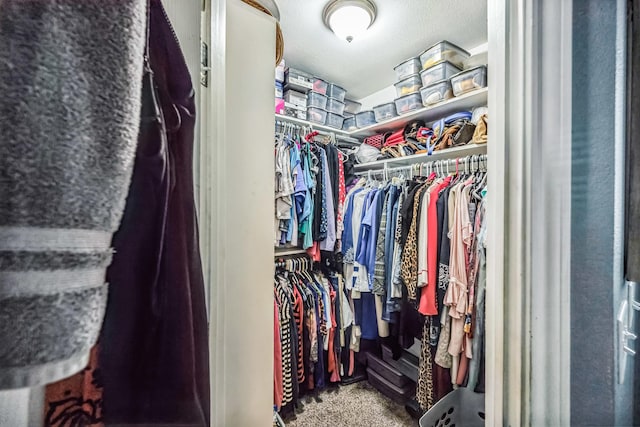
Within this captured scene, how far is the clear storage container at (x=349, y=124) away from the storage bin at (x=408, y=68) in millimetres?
490

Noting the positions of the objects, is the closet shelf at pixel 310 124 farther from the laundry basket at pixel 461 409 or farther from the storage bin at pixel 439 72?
Result: the laundry basket at pixel 461 409

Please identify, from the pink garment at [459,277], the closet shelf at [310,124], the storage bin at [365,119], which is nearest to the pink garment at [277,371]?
the pink garment at [459,277]

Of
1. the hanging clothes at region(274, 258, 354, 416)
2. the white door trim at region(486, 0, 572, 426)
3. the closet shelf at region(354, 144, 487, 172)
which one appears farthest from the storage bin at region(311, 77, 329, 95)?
the white door trim at region(486, 0, 572, 426)

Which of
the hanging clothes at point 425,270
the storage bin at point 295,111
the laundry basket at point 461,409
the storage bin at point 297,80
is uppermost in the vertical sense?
the storage bin at point 297,80

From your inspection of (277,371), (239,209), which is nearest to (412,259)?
(277,371)

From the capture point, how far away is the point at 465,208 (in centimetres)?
128

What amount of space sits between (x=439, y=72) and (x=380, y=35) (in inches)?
16.7

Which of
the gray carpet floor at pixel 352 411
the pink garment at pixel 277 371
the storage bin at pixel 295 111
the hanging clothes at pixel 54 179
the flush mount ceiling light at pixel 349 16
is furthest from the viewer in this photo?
the storage bin at pixel 295 111

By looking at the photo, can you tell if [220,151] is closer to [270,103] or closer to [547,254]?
[270,103]

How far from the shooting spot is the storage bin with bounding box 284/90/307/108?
1.78 m

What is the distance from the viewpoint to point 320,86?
1.93 meters

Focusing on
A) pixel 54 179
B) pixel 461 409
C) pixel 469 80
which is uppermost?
pixel 469 80

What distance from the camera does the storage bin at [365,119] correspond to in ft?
6.66

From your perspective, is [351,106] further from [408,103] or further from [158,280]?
[158,280]
